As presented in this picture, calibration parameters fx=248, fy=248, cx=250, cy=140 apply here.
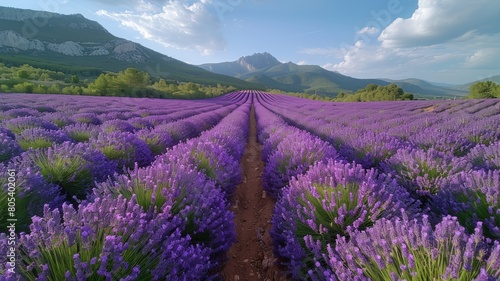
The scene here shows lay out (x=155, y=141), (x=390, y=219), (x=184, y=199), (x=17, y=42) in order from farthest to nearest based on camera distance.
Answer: (x=17, y=42), (x=155, y=141), (x=184, y=199), (x=390, y=219)

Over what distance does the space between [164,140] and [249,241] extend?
3133 mm

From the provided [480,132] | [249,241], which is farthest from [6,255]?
[480,132]

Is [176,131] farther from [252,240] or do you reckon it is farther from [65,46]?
[65,46]

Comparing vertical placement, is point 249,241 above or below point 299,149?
below

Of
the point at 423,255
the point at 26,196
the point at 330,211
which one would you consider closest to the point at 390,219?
the point at 330,211

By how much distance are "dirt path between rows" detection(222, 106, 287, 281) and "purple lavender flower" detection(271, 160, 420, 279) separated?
47cm

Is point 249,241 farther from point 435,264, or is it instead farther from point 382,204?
point 435,264

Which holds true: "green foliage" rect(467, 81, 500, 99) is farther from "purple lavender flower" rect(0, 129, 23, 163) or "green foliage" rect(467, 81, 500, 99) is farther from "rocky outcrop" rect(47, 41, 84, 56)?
"rocky outcrop" rect(47, 41, 84, 56)

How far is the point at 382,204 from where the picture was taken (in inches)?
79.3

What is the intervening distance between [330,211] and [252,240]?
68.2 inches

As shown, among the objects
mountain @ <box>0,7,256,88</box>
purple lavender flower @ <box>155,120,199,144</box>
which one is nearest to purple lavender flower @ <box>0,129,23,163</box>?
purple lavender flower @ <box>155,120,199,144</box>

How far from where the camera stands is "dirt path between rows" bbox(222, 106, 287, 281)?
2812 mm

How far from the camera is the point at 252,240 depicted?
352 cm

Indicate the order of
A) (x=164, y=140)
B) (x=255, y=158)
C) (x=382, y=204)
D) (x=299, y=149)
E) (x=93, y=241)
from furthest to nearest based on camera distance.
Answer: (x=255, y=158) < (x=164, y=140) < (x=299, y=149) < (x=382, y=204) < (x=93, y=241)
